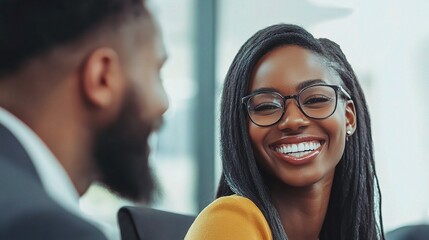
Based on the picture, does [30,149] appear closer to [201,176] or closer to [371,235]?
[371,235]

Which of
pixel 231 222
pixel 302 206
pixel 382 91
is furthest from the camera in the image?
pixel 382 91

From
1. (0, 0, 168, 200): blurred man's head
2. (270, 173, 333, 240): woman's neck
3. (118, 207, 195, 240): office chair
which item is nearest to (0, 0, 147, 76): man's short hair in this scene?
(0, 0, 168, 200): blurred man's head

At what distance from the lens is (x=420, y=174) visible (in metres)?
2.54

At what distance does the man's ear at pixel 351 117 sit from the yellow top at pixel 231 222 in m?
0.22

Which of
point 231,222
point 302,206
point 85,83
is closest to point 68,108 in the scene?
point 85,83

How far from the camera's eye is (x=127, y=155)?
0.65m

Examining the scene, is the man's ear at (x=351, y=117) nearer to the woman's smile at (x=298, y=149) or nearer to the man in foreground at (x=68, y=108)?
the woman's smile at (x=298, y=149)

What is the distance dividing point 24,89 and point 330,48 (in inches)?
28.0

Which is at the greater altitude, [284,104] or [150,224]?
[284,104]

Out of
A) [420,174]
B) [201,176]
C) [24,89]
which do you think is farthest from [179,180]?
[24,89]

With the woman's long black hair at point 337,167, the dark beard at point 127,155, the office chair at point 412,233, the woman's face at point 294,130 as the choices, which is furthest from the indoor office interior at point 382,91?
Answer: the dark beard at point 127,155

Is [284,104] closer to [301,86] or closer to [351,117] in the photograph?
[301,86]

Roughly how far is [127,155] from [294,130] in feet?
1.60

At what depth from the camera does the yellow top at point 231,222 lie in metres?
1.07
